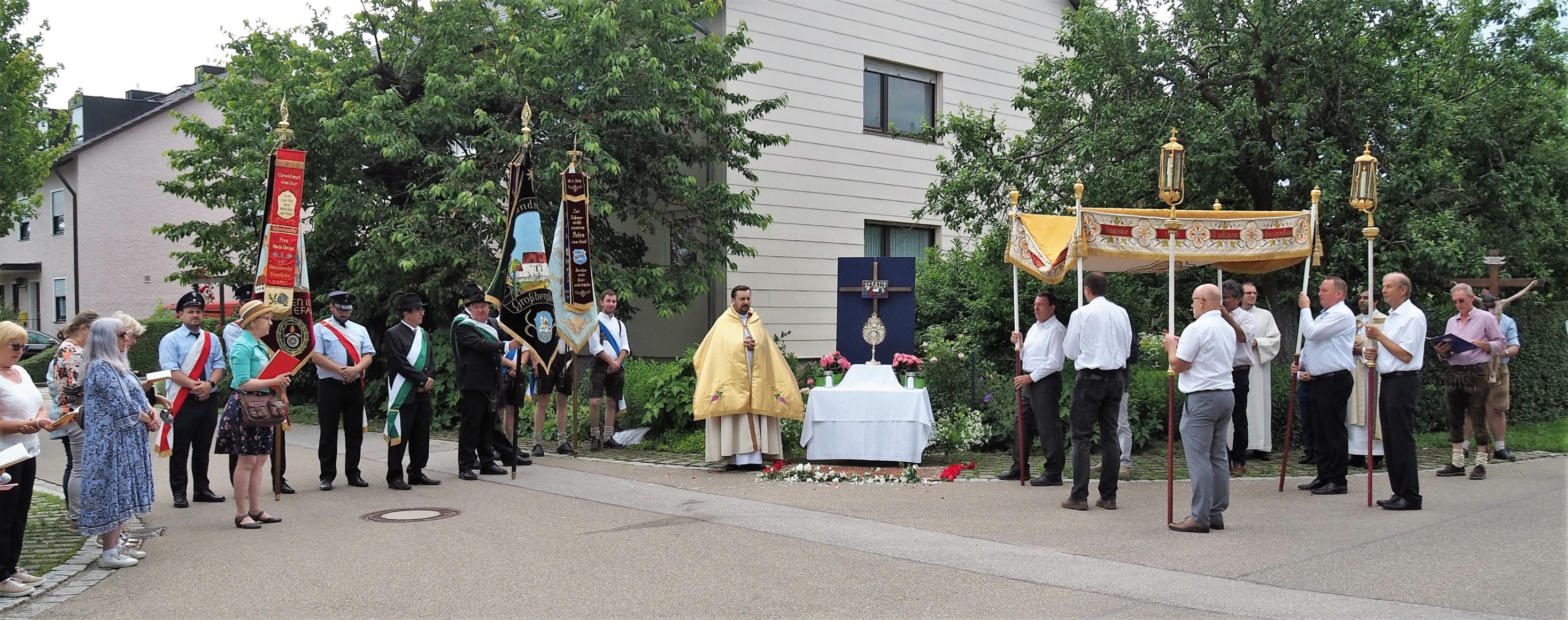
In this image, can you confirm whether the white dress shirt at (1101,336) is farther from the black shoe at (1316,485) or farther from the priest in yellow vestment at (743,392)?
the priest in yellow vestment at (743,392)

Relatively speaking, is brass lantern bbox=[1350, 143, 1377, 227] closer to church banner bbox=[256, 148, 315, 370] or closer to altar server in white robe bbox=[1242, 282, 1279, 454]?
altar server in white robe bbox=[1242, 282, 1279, 454]

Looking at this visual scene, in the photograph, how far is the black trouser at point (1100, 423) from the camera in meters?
8.84

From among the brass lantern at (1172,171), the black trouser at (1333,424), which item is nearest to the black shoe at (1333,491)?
the black trouser at (1333,424)

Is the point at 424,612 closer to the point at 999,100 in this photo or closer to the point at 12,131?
the point at 999,100

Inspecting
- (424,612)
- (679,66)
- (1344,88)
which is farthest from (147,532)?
(1344,88)

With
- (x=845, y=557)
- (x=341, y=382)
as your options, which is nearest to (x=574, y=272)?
(x=341, y=382)

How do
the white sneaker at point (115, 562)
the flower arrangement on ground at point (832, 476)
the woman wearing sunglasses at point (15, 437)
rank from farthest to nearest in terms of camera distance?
the flower arrangement on ground at point (832, 476), the white sneaker at point (115, 562), the woman wearing sunglasses at point (15, 437)

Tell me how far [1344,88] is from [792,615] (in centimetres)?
1032

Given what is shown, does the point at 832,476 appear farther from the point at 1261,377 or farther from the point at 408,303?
the point at 1261,377

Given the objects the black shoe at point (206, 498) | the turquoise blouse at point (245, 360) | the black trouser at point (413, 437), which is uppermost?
the turquoise blouse at point (245, 360)

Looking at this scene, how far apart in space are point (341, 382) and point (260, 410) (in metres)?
2.12

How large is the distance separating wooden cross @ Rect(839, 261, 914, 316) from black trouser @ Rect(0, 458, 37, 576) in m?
8.26

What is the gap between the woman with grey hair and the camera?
667 centimetres

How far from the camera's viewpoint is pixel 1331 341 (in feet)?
31.8
